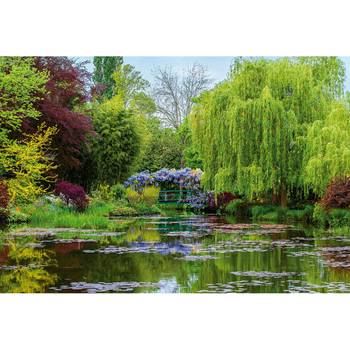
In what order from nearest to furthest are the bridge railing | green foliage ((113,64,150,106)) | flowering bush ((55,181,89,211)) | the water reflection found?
the water reflection < flowering bush ((55,181,89,211)) < the bridge railing < green foliage ((113,64,150,106))

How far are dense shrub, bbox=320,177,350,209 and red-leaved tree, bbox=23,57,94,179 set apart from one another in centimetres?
728

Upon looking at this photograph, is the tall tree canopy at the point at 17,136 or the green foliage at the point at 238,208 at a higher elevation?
the tall tree canopy at the point at 17,136

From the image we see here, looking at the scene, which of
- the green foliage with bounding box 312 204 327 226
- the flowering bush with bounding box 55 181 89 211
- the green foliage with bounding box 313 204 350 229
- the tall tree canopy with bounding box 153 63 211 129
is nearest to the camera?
the green foliage with bounding box 313 204 350 229

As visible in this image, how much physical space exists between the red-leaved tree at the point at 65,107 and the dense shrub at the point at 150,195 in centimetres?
280

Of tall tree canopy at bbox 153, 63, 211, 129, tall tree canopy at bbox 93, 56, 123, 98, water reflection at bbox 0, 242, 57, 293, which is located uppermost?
tall tree canopy at bbox 93, 56, 123, 98

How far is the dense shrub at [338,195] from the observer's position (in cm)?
1467

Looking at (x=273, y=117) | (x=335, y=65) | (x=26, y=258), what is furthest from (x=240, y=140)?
(x=26, y=258)

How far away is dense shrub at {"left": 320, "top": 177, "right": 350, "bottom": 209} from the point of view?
48.1 ft

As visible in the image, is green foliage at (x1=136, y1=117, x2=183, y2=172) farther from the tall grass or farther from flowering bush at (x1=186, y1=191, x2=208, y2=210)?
the tall grass

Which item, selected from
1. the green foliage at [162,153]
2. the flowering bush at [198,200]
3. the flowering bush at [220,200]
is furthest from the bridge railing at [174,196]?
the green foliage at [162,153]

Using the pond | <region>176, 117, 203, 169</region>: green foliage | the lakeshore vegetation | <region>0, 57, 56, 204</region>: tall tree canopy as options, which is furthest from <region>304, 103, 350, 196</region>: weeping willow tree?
<region>176, 117, 203, 169</region>: green foliage

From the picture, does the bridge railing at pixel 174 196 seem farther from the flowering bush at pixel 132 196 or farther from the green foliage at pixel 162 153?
the green foliage at pixel 162 153

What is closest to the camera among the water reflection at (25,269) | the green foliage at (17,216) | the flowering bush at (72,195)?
the water reflection at (25,269)

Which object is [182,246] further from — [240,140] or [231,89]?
[231,89]
